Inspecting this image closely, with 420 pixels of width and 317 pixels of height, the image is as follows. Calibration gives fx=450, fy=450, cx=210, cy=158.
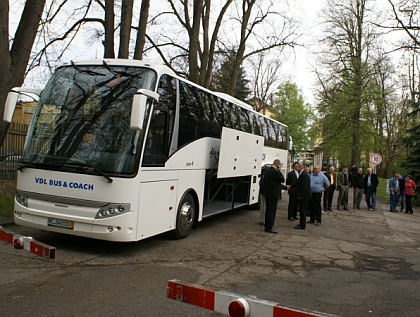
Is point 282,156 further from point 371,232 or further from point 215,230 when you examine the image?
point 215,230

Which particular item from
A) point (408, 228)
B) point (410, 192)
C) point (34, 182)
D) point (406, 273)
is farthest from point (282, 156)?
point (34, 182)

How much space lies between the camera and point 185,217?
9.65 metres

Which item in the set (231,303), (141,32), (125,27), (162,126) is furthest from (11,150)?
(231,303)

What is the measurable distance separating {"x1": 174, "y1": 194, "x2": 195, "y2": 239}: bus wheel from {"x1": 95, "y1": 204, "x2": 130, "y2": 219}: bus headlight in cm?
193

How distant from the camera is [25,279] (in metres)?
6.21

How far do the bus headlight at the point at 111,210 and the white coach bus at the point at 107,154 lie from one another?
0.02m

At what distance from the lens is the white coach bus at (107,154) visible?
757cm

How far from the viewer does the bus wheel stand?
9.36m

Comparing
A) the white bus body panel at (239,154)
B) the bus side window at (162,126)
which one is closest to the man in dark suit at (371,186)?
the white bus body panel at (239,154)

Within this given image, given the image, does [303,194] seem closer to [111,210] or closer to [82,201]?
[111,210]

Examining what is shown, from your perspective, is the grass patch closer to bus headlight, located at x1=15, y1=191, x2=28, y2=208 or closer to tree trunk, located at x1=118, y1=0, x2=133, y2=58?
bus headlight, located at x1=15, y1=191, x2=28, y2=208

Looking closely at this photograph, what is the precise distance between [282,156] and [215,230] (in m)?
9.46

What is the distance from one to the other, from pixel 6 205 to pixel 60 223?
16.6 feet

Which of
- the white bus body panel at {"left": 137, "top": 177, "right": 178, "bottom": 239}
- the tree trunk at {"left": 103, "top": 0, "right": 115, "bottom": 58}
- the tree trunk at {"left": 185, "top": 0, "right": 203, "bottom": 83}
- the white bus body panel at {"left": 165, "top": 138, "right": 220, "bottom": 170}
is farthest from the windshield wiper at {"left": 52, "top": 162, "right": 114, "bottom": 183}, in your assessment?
the tree trunk at {"left": 185, "top": 0, "right": 203, "bottom": 83}
